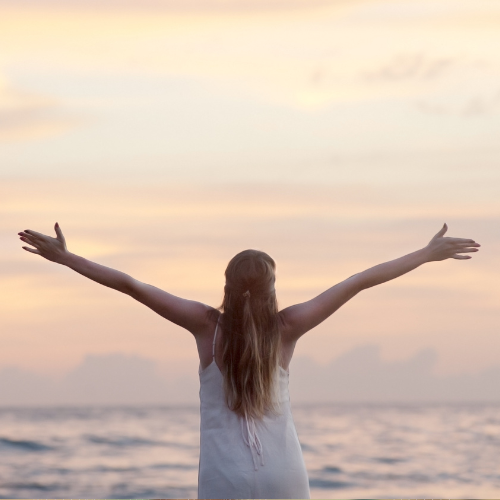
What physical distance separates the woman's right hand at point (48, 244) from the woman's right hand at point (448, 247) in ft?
5.25

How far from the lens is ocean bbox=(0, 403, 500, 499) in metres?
15.5

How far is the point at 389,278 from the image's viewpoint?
3525 millimetres

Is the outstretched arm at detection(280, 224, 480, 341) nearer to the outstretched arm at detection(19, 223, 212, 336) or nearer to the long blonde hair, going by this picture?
the long blonde hair

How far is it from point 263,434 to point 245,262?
2.29 ft

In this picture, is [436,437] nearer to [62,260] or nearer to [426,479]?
[426,479]

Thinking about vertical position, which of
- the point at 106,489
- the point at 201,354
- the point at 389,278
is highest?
the point at 389,278

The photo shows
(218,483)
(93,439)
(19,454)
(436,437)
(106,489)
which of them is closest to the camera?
(218,483)

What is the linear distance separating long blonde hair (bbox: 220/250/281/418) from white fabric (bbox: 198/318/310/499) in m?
0.05

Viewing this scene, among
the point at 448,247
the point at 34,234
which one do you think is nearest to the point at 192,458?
the point at 448,247

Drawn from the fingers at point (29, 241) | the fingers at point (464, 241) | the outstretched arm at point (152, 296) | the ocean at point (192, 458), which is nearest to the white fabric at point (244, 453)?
the outstretched arm at point (152, 296)

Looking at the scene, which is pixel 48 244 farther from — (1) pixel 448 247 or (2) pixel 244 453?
(1) pixel 448 247

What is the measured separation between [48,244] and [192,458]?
1626 cm

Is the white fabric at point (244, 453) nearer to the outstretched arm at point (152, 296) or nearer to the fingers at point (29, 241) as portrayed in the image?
the outstretched arm at point (152, 296)

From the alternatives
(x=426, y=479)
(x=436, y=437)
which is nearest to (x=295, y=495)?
(x=426, y=479)
